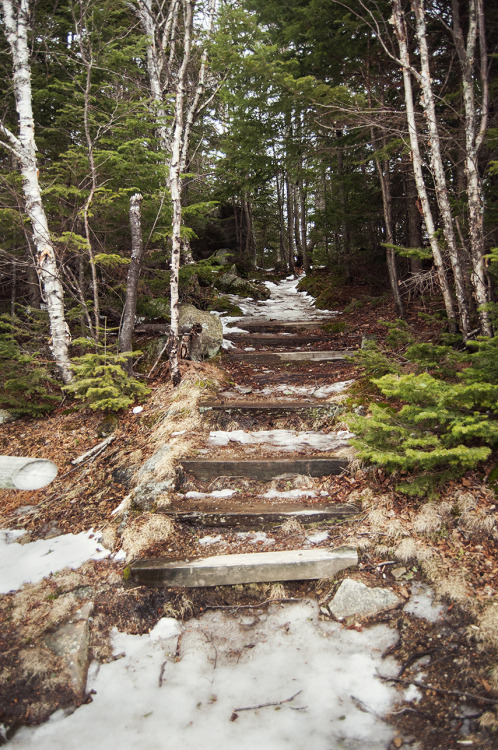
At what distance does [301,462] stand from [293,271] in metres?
20.3

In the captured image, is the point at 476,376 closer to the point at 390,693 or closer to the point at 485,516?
the point at 485,516

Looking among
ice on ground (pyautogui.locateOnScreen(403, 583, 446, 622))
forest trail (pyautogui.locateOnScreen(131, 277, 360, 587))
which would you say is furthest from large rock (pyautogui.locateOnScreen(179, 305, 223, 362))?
ice on ground (pyautogui.locateOnScreen(403, 583, 446, 622))

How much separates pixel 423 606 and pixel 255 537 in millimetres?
1592

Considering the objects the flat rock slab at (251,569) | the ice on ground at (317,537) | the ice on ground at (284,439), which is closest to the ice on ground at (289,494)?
the ice on ground at (317,537)

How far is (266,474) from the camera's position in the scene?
4754mm

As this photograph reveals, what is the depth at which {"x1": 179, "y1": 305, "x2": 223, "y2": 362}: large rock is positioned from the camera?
8125 millimetres

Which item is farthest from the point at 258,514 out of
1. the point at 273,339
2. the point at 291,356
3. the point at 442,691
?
the point at 273,339

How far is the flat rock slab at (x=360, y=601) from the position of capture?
10.4 ft

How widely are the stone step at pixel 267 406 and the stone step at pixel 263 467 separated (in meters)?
1.30

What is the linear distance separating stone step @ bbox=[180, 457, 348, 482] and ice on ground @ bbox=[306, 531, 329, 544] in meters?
0.92

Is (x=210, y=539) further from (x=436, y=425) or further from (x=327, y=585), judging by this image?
(x=436, y=425)

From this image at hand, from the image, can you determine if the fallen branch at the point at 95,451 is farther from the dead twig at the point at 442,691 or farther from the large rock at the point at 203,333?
the dead twig at the point at 442,691

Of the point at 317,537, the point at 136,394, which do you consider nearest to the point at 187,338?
the point at 136,394

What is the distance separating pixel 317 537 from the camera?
12.5 feet
